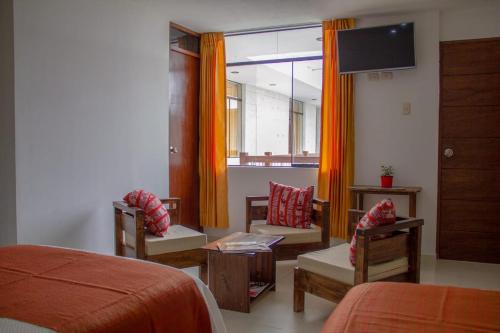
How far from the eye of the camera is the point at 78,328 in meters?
1.20

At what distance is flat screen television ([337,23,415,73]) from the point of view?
4172 mm

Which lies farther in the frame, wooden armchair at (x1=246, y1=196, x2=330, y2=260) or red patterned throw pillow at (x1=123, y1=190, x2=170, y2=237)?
wooden armchair at (x1=246, y1=196, x2=330, y2=260)

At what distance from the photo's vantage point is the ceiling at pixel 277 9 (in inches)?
156

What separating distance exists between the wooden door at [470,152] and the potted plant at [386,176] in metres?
0.49

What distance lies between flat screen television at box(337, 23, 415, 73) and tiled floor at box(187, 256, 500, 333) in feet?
6.47

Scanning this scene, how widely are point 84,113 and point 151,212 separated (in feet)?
3.41

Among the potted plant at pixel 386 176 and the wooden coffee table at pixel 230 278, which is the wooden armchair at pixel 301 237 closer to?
the wooden coffee table at pixel 230 278

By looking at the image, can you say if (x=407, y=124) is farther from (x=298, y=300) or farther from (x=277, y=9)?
(x=298, y=300)

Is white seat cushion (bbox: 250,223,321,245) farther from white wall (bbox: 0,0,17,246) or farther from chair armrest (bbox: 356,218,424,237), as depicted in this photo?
white wall (bbox: 0,0,17,246)

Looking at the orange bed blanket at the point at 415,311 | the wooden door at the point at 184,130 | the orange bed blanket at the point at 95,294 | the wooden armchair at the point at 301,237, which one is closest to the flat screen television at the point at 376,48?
the wooden armchair at the point at 301,237

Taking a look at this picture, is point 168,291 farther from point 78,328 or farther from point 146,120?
point 146,120

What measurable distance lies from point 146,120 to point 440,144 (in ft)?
9.65

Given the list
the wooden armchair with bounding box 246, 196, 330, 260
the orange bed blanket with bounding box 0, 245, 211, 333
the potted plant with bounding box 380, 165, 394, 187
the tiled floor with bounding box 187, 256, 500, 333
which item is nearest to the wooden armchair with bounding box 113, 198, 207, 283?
the tiled floor with bounding box 187, 256, 500, 333

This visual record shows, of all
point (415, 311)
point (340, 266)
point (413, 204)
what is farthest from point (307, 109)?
point (415, 311)
